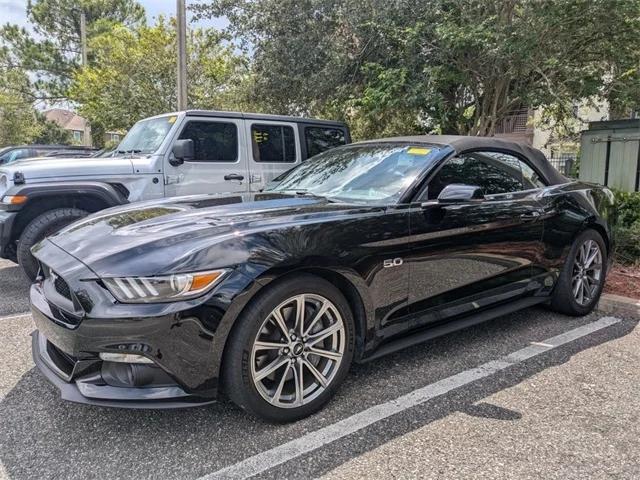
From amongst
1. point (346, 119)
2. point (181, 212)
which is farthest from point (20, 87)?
point (181, 212)

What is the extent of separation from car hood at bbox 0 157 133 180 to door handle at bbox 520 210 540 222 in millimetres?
4116

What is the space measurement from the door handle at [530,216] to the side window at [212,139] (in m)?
3.80

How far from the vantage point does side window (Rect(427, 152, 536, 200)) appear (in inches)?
138

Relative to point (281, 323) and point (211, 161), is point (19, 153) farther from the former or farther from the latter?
point (281, 323)

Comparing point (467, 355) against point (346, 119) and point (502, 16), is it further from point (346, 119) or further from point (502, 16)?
point (346, 119)

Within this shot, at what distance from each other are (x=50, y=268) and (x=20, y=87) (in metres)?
32.7

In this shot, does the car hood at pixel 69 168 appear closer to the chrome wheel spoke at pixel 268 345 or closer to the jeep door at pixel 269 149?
the jeep door at pixel 269 149

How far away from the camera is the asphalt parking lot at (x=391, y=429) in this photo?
2354mm

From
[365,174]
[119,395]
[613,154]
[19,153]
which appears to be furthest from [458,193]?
[19,153]

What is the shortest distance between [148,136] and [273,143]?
1577mm

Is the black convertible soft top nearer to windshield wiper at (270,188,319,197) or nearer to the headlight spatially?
windshield wiper at (270,188,319,197)

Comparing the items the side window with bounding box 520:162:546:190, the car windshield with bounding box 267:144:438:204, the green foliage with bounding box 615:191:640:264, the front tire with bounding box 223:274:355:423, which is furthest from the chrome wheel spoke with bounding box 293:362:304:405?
the green foliage with bounding box 615:191:640:264

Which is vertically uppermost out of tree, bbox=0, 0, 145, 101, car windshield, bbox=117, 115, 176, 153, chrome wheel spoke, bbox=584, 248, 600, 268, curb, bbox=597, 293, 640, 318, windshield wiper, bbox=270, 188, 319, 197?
tree, bbox=0, 0, 145, 101

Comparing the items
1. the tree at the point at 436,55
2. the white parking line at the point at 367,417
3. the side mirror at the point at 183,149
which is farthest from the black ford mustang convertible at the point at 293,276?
the tree at the point at 436,55
